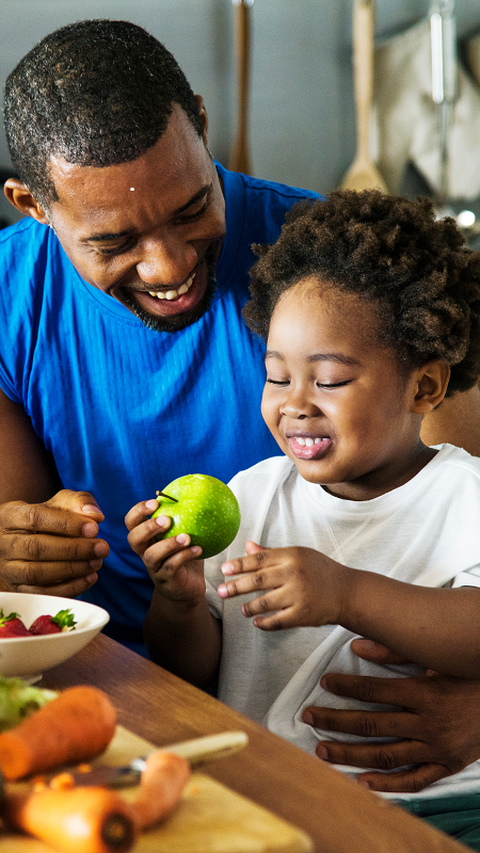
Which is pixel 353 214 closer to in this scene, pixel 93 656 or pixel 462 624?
pixel 462 624

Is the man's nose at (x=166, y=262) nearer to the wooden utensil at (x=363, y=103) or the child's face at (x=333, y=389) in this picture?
the child's face at (x=333, y=389)

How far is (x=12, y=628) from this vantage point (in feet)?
2.66

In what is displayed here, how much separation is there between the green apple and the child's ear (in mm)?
332

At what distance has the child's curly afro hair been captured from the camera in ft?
3.79

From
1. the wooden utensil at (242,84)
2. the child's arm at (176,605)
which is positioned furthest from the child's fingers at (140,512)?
the wooden utensil at (242,84)

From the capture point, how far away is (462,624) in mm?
985

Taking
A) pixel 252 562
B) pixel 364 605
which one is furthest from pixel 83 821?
pixel 364 605

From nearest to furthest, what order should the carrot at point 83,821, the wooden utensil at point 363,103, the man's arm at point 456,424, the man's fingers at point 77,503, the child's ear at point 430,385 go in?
the carrot at point 83,821 → the man's fingers at point 77,503 → the child's ear at point 430,385 → the man's arm at point 456,424 → the wooden utensil at point 363,103

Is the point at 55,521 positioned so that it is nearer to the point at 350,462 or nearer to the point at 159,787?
the point at 350,462

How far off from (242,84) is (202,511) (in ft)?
6.45

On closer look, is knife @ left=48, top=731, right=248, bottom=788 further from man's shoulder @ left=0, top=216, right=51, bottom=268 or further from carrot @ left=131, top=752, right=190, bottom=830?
man's shoulder @ left=0, top=216, right=51, bottom=268

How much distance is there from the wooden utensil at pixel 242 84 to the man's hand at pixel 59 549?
70.0 inches

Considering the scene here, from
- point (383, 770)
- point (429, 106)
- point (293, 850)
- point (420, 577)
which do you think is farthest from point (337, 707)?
point (429, 106)

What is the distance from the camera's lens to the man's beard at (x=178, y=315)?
1.39m
